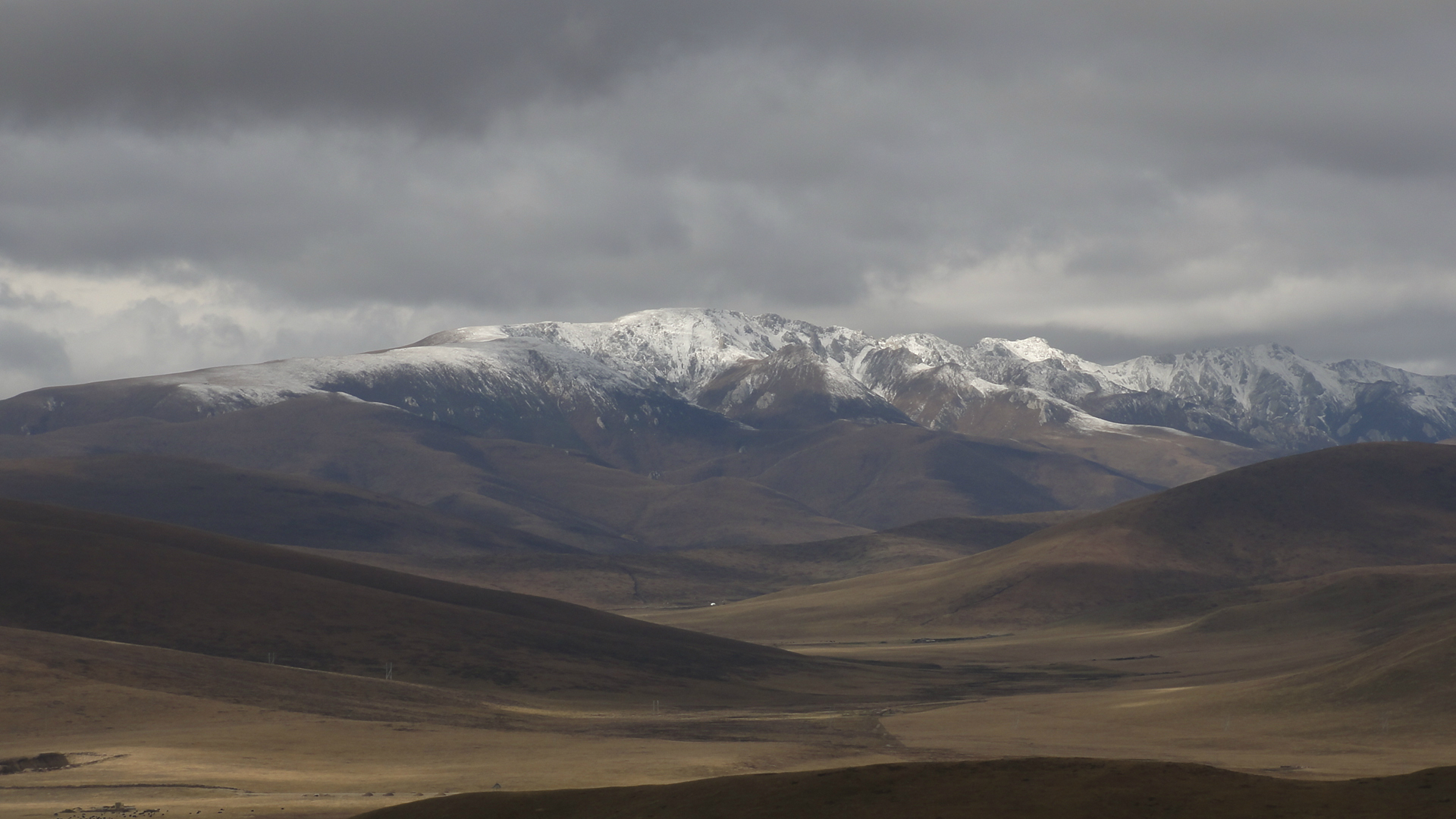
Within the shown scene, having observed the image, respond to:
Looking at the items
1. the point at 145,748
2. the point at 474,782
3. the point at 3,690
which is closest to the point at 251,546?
the point at 3,690

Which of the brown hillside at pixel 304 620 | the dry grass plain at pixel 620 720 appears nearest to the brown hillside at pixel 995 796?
the dry grass plain at pixel 620 720

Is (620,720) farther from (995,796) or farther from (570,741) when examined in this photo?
(995,796)

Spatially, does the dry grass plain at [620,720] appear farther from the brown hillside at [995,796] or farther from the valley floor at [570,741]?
the brown hillside at [995,796]

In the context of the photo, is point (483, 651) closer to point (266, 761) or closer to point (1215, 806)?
point (266, 761)

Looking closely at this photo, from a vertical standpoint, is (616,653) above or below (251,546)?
below

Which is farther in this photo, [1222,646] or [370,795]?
[1222,646]

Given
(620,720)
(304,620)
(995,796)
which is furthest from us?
(304,620)

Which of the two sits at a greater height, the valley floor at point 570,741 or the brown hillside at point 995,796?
the brown hillside at point 995,796

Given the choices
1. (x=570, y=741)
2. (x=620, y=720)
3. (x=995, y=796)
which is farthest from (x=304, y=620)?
(x=995, y=796)
